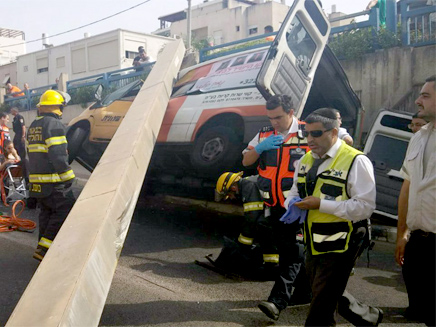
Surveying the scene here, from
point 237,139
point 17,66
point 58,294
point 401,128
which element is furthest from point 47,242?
point 17,66

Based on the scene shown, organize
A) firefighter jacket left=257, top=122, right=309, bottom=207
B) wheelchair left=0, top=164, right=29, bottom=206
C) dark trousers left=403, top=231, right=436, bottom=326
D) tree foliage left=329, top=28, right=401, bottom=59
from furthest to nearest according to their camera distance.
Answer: tree foliage left=329, top=28, right=401, bottom=59 < wheelchair left=0, top=164, right=29, bottom=206 < firefighter jacket left=257, top=122, right=309, bottom=207 < dark trousers left=403, top=231, right=436, bottom=326

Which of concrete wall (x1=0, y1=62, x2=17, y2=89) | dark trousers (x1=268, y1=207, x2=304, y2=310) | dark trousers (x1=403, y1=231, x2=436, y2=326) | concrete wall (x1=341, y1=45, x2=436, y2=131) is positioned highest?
concrete wall (x1=0, y1=62, x2=17, y2=89)

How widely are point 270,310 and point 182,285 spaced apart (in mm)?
1148

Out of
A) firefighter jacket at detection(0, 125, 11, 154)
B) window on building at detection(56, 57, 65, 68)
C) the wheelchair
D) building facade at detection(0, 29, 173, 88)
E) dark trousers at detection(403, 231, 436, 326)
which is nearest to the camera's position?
dark trousers at detection(403, 231, 436, 326)

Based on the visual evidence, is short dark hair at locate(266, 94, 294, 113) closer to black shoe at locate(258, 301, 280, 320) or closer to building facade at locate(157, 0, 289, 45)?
black shoe at locate(258, 301, 280, 320)

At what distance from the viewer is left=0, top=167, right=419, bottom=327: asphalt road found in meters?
3.76

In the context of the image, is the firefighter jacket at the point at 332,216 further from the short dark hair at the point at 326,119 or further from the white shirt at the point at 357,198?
the short dark hair at the point at 326,119

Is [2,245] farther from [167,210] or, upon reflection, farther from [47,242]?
[167,210]

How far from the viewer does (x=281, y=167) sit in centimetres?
400

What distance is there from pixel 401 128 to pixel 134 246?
11.9 ft

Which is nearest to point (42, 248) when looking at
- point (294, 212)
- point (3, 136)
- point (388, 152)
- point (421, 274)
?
point (294, 212)

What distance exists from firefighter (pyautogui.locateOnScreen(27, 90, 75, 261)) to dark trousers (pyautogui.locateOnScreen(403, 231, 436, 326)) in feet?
11.2

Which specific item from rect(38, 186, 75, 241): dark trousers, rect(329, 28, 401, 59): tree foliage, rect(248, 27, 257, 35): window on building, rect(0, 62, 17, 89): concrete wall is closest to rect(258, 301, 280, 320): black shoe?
rect(38, 186, 75, 241): dark trousers

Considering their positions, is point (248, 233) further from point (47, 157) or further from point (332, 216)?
point (47, 157)
